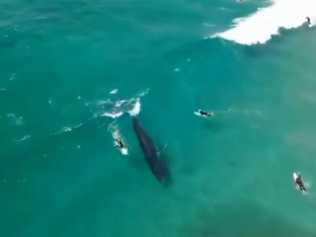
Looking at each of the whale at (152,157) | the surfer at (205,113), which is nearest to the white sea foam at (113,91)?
the whale at (152,157)

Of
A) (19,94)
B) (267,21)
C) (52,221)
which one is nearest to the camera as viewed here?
(52,221)

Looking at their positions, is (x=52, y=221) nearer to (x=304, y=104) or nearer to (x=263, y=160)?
(x=263, y=160)

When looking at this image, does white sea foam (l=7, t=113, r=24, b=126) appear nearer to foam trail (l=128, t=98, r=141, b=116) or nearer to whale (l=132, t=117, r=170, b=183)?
foam trail (l=128, t=98, r=141, b=116)

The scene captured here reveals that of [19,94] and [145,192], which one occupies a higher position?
[19,94]

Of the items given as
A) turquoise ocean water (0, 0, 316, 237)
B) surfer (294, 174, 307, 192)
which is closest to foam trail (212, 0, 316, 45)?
turquoise ocean water (0, 0, 316, 237)

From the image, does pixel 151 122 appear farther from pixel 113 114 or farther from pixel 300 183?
pixel 300 183

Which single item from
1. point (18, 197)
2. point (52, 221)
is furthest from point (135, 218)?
point (18, 197)

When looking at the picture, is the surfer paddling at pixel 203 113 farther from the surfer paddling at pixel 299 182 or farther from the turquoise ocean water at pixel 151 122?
the surfer paddling at pixel 299 182
